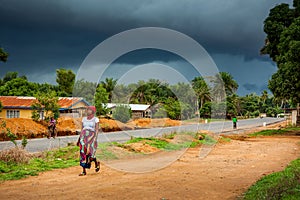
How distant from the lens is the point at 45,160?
12.2 m

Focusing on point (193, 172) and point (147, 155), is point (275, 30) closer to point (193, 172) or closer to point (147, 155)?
point (147, 155)

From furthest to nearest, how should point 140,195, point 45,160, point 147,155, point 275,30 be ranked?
point 275,30
point 147,155
point 45,160
point 140,195

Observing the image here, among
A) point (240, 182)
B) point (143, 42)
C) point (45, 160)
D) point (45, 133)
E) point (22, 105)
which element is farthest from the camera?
point (22, 105)

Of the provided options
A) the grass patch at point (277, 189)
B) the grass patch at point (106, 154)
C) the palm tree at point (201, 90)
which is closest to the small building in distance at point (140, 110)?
the grass patch at point (106, 154)

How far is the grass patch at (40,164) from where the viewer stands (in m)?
9.81

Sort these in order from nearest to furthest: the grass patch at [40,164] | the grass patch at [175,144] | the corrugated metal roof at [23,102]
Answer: the grass patch at [40,164] < the grass patch at [175,144] < the corrugated metal roof at [23,102]

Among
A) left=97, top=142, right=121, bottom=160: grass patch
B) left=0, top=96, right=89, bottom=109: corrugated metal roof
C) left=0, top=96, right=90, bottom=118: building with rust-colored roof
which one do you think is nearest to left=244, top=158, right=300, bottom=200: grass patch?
left=97, top=142, right=121, bottom=160: grass patch

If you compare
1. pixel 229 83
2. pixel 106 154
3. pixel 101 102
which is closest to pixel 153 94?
pixel 101 102

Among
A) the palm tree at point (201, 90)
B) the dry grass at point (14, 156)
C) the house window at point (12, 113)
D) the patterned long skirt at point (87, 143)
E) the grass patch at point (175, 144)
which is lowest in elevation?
the grass patch at point (175, 144)

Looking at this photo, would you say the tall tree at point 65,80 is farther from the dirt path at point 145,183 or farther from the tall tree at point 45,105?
the dirt path at point 145,183

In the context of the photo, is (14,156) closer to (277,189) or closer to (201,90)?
(277,189)

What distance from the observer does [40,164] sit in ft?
37.3

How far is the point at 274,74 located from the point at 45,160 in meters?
20.2

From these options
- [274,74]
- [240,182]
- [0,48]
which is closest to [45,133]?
[0,48]
